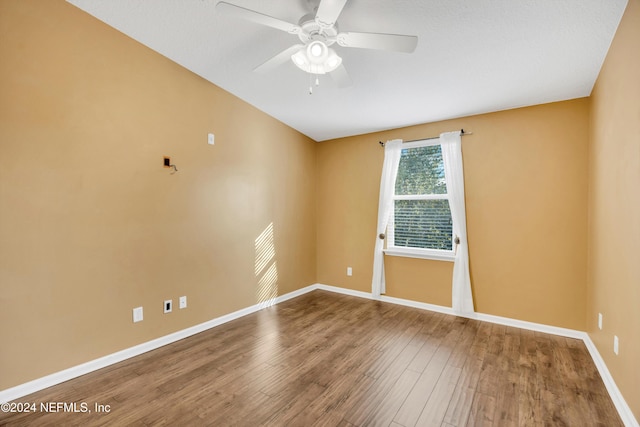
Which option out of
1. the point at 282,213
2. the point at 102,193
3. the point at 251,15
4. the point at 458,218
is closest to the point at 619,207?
the point at 458,218

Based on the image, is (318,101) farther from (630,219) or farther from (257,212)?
(630,219)

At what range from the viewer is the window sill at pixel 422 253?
11.7ft

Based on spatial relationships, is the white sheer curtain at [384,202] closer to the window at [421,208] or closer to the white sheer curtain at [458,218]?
the window at [421,208]

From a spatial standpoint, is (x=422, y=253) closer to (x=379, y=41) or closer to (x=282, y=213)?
(x=282, y=213)

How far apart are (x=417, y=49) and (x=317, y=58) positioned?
34.7 inches

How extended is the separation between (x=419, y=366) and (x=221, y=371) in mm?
1618

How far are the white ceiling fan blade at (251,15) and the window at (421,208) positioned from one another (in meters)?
2.63

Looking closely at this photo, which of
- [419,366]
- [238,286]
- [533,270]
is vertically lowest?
[419,366]

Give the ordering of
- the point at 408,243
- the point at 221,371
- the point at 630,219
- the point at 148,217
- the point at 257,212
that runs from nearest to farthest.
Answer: the point at 630,219, the point at 221,371, the point at 148,217, the point at 257,212, the point at 408,243

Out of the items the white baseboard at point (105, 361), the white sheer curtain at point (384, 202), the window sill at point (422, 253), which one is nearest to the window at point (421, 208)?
the window sill at point (422, 253)

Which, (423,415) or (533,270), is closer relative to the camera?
(423,415)

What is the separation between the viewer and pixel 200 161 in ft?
9.57

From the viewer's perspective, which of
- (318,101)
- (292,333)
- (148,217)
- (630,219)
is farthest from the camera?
(318,101)

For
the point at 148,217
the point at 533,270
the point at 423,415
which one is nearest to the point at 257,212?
the point at 148,217
